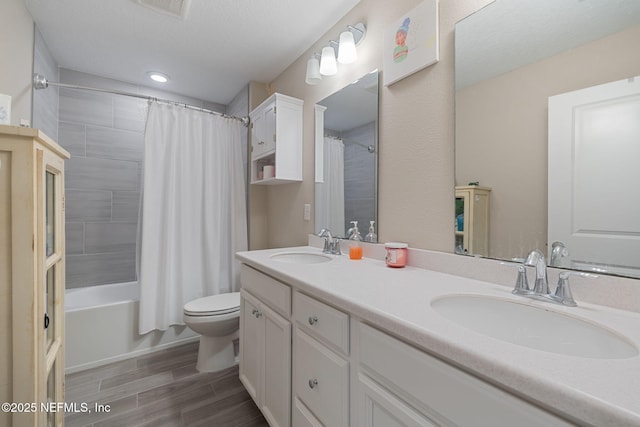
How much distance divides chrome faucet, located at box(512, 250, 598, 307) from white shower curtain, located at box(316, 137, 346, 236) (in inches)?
38.6

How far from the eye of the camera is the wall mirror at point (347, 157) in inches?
58.4

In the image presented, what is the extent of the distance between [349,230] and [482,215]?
763 mm

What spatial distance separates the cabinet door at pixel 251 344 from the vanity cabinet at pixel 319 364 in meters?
0.35

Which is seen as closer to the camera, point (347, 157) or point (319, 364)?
point (319, 364)

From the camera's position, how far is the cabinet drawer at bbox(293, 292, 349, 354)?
82 centimetres

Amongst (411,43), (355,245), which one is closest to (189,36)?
(411,43)

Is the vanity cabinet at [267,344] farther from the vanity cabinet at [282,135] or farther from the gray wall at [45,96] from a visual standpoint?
the gray wall at [45,96]

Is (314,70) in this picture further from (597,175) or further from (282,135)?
(597,175)

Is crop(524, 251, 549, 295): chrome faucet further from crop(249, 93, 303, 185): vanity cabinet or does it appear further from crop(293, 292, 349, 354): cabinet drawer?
crop(249, 93, 303, 185): vanity cabinet

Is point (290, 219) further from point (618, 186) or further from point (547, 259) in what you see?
point (618, 186)

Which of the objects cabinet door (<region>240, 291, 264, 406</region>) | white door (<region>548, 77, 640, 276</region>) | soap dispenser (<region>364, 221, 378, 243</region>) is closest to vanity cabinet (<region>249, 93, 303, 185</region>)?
soap dispenser (<region>364, 221, 378, 243</region>)

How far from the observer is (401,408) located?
0.63 metres

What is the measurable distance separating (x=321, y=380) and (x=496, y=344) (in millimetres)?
609

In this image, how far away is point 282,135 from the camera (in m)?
1.97
